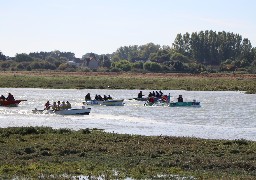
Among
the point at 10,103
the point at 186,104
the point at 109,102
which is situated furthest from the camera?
the point at 109,102

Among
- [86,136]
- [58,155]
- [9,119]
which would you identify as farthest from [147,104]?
[58,155]

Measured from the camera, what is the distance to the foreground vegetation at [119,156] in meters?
25.7

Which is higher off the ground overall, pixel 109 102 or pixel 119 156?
pixel 109 102

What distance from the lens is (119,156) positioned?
2962 cm

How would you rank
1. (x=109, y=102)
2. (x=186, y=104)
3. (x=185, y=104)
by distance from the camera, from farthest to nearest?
(x=109, y=102), (x=185, y=104), (x=186, y=104)

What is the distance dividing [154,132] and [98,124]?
6.91m

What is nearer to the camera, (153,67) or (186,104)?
(186,104)

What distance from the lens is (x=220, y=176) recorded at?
25156mm

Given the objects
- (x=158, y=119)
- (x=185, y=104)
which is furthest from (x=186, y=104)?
(x=158, y=119)

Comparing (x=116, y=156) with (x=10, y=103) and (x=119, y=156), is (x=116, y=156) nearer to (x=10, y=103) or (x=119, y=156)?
(x=119, y=156)

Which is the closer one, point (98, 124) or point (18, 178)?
point (18, 178)

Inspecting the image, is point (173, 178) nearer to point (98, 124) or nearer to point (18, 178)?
point (18, 178)

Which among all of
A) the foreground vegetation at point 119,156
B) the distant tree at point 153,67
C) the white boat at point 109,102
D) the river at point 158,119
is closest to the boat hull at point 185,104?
the river at point 158,119

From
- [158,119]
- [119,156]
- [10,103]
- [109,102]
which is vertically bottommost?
[119,156]
